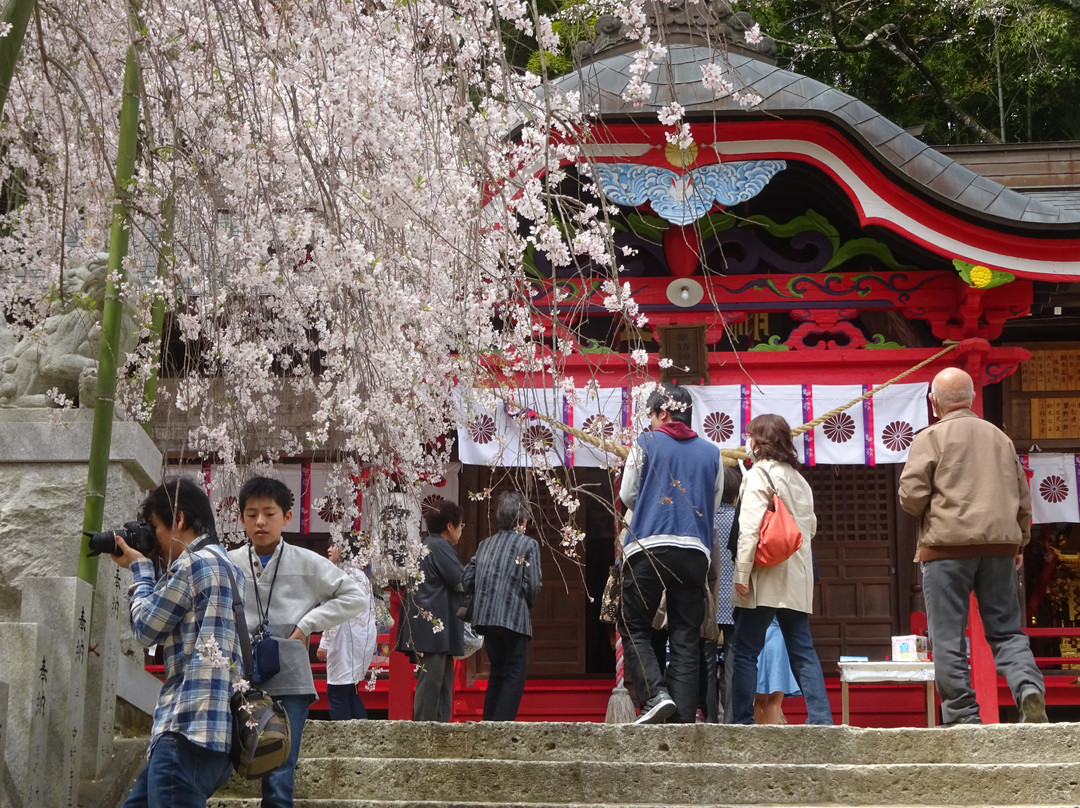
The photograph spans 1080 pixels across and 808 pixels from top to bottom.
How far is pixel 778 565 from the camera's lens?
702 centimetres

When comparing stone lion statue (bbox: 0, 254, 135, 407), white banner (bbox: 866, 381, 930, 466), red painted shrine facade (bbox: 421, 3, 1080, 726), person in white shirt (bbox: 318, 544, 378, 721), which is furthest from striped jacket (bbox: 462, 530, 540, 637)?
white banner (bbox: 866, 381, 930, 466)

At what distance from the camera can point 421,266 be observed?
293 inches

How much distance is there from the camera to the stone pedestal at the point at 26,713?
15.6 ft

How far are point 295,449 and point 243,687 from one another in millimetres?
6929

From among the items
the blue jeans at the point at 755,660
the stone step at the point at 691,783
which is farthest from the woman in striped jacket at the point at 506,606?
the stone step at the point at 691,783

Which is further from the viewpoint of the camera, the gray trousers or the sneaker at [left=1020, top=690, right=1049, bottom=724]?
the gray trousers

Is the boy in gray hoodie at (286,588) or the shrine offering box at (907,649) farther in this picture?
the shrine offering box at (907,649)

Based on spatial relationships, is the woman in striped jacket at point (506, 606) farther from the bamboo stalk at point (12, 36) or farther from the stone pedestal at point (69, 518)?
the bamboo stalk at point (12, 36)

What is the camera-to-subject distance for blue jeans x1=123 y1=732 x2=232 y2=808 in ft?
14.0

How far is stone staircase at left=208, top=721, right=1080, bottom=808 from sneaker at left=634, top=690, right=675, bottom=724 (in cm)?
44

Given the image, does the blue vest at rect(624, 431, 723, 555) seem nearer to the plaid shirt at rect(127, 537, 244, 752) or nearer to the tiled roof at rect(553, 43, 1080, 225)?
the plaid shirt at rect(127, 537, 244, 752)

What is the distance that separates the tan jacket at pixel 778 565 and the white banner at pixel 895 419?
3.56 metres

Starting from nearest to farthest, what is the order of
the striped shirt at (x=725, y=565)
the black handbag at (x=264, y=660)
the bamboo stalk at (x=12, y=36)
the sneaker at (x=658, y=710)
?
the bamboo stalk at (x=12, y=36) → the black handbag at (x=264, y=660) → the sneaker at (x=658, y=710) → the striped shirt at (x=725, y=565)

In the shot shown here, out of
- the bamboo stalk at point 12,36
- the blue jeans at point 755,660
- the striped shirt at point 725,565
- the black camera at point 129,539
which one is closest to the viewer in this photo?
the bamboo stalk at point 12,36
